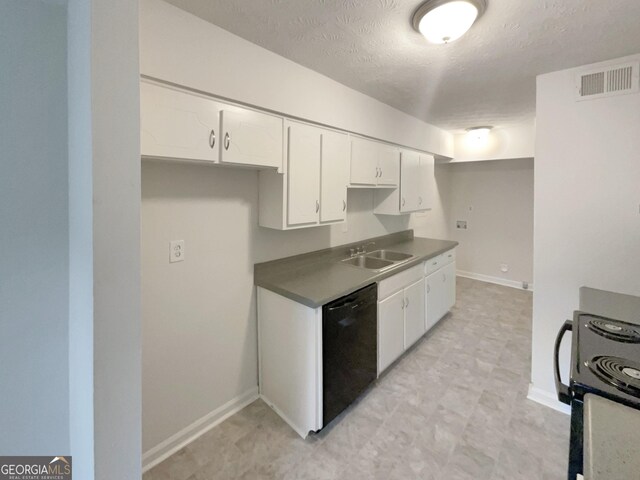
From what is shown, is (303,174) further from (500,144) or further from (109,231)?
(500,144)

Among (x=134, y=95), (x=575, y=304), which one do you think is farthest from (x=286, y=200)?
(x=575, y=304)

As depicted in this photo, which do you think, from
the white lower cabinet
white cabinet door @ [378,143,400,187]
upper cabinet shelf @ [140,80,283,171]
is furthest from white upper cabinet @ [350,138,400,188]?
the white lower cabinet

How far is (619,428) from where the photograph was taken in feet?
1.97

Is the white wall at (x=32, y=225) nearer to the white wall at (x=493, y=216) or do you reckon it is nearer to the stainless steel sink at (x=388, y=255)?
the stainless steel sink at (x=388, y=255)

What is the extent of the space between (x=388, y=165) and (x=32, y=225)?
2597 mm

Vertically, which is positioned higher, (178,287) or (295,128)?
(295,128)

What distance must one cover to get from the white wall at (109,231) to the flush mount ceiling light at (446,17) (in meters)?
1.20

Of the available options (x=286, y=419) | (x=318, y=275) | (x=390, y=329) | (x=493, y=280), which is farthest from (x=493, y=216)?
(x=286, y=419)

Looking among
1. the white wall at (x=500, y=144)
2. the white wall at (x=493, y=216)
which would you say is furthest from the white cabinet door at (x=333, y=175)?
the white wall at (x=493, y=216)

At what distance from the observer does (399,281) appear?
99.0 inches

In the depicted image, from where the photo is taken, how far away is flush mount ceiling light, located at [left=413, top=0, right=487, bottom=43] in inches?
51.3

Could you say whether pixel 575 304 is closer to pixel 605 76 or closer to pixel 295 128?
pixel 605 76

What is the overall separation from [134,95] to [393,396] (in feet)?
7.73

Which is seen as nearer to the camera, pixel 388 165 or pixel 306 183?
pixel 306 183
